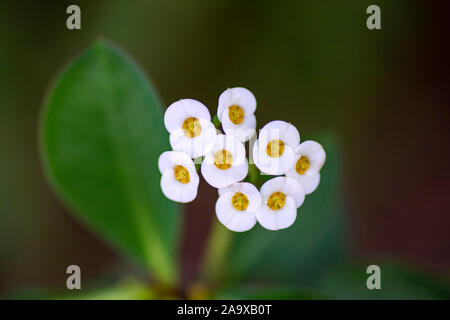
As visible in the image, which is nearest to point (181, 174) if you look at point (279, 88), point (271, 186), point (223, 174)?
point (223, 174)

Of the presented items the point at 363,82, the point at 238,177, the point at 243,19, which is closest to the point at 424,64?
the point at 363,82

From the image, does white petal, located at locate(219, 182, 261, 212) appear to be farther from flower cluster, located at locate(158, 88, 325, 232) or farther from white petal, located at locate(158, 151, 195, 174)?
white petal, located at locate(158, 151, 195, 174)

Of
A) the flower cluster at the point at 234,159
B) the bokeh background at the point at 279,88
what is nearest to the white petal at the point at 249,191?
the flower cluster at the point at 234,159

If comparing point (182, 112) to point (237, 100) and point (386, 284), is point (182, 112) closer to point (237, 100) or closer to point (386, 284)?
point (237, 100)

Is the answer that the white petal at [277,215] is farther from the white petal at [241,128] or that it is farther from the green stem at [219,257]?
the green stem at [219,257]

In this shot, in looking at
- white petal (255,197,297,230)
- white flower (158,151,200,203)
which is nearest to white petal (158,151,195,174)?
white flower (158,151,200,203)

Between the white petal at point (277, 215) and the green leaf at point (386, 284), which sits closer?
the white petal at point (277, 215)
